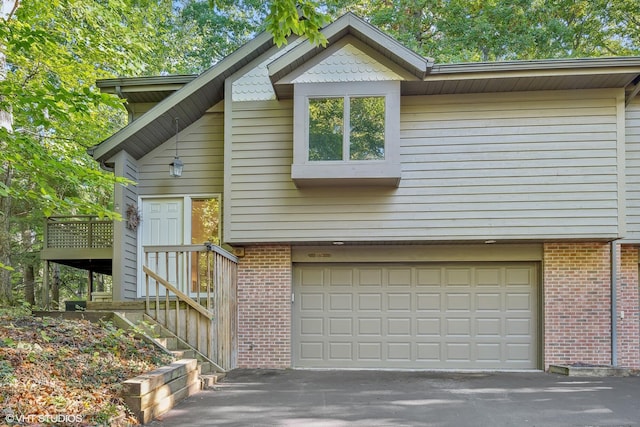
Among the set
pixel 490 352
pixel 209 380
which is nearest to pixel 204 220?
pixel 209 380

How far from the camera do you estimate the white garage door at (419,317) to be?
28.8 ft

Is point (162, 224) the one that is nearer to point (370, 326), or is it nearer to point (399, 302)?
point (370, 326)

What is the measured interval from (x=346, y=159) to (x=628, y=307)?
5716 mm

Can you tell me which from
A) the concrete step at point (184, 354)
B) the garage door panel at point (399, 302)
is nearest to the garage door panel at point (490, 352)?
the garage door panel at point (399, 302)

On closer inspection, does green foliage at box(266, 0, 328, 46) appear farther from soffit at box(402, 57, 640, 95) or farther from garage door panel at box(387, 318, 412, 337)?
garage door panel at box(387, 318, 412, 337)

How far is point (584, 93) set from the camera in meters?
8.22

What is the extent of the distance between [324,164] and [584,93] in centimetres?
463

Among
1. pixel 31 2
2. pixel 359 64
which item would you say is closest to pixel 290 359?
pixel 359 64

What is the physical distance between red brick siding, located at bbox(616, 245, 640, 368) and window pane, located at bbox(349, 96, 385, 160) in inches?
190

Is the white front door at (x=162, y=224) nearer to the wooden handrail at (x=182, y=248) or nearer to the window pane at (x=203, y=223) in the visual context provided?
the window pane at (x=203, y=223)

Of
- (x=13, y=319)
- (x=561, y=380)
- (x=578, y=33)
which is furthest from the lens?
(x=578, y=33)

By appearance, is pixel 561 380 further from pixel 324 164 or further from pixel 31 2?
pixel 31 2

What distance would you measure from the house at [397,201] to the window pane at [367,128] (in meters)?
0.02

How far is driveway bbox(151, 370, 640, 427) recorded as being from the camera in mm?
4965
